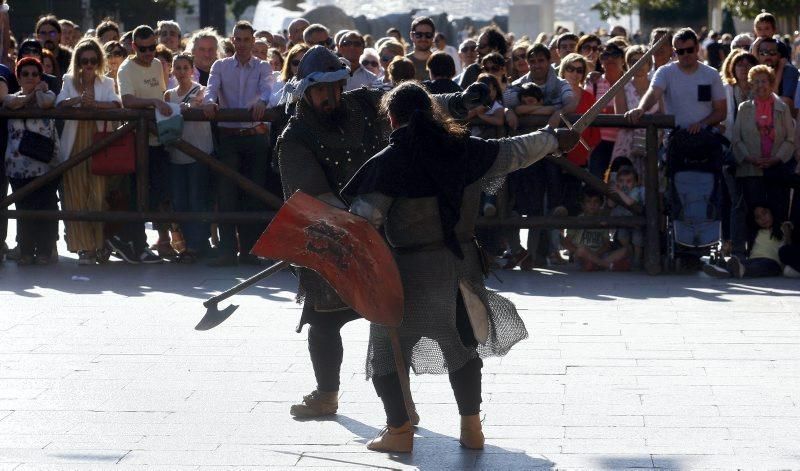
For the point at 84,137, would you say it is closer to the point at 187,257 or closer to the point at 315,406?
the point at 187,257

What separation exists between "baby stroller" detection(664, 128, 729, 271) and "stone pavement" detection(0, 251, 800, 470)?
1.61 ft

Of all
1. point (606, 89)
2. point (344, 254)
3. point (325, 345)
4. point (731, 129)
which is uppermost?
point (606, 89)

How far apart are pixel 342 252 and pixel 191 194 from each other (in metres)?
5.65

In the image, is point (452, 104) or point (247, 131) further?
point (247, 131)

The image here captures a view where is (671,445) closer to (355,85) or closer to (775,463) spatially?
(775,463)

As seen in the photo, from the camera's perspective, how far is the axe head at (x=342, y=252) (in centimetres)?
576

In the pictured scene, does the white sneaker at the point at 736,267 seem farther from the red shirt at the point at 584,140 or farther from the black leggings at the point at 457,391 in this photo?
the black leggings at the point at 457,391

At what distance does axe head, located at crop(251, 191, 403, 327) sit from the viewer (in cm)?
576

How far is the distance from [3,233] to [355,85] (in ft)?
9.43

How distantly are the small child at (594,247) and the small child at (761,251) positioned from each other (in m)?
0.64

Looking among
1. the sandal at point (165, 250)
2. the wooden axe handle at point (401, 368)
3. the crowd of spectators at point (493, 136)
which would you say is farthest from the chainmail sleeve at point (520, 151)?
the sandal at point (165, 250)

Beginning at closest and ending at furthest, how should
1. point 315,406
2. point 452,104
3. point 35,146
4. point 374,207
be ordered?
point 374,207, point 452,104, point 315,406, point 35,146

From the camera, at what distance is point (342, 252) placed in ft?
19.1

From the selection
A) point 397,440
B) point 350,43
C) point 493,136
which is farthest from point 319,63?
point 350,43
